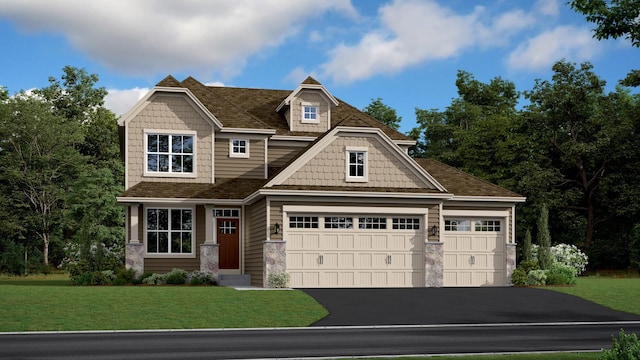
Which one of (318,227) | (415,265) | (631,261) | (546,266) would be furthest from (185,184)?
(631,261)

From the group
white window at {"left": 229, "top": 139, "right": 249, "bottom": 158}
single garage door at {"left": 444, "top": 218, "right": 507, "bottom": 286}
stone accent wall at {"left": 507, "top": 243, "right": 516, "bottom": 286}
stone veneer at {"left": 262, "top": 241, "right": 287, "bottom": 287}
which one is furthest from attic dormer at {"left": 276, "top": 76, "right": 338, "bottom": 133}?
stone accent wall at {"left": 507, "top": 243, "right": 516, "bottom": 286}

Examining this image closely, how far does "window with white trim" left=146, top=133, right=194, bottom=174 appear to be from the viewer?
35.2 m

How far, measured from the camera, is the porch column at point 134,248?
33.5m

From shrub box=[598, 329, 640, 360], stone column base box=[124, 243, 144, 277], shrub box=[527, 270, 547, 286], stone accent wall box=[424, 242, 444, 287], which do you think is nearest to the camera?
shrub box=[598, 329, 640, 360]

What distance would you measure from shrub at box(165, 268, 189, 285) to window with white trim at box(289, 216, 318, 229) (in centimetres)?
545

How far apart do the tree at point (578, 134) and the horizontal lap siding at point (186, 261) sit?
2816 centimetres

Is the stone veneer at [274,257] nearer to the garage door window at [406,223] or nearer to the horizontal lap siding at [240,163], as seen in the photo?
the garage door window at [406,223]

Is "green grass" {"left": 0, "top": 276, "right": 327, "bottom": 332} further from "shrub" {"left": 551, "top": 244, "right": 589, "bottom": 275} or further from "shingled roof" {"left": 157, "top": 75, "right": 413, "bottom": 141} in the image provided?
"shrub" {"left": 551, "top": 244, "right": 589, "bottom": 275}

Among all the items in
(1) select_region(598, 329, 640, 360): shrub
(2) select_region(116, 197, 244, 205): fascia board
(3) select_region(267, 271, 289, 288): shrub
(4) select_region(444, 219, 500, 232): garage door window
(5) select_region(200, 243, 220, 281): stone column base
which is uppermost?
(2) select_region(116, 197, 244, 205): fascia board

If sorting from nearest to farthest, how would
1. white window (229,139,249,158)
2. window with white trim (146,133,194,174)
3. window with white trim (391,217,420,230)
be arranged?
window with white trim (391,217,420,230), window with white trim (146,133,194,174), white window (229,139,249,158)

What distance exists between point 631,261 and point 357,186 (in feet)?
86.8

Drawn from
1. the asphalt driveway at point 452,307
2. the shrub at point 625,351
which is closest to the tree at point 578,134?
the asphalt driveway at point 452,307

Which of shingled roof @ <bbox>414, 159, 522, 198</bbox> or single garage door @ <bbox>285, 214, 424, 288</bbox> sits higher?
shingled roof @ <bbox>414, 159, 522, 198</bbox>

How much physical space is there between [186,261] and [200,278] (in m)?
1.94
